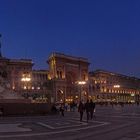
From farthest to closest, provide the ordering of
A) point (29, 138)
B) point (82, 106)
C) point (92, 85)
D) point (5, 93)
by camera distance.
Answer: point (92, 85), point (5, 93), point (82, 106), point (29, 138)

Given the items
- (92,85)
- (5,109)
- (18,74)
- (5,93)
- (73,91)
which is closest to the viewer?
(5,109)

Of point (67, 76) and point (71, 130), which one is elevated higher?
point (67, 76)

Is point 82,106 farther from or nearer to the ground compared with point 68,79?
nearer to the ground

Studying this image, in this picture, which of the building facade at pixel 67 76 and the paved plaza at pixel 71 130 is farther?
the building facade at pixel 67 76

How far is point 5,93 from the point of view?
4853 cm

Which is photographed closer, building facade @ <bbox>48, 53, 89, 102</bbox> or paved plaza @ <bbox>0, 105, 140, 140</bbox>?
paved plaza @ <bbox>0, 105, 140, 140</bbox>

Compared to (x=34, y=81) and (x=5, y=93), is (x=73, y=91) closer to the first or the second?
(x=34, y=81)

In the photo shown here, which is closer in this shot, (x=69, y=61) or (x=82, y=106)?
(x=82, y=106)

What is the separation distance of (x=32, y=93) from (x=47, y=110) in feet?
382

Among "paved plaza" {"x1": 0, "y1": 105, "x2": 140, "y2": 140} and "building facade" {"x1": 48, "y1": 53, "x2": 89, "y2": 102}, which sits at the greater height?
"building facade" {"x1": 48, "y1": 53, "x2": 89, "y2": 102}

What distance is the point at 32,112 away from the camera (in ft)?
153

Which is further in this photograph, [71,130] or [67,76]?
[67,76]

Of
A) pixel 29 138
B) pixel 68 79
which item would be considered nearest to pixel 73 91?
Result: pixel 68 79

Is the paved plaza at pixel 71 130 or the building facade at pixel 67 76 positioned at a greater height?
the building facade at pixel 67 76
